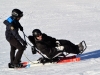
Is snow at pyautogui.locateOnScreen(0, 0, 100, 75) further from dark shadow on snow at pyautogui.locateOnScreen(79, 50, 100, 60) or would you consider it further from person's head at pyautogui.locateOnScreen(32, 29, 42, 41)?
person's head at pyautogui.locateOnScreen(32, 29, 42, 41)

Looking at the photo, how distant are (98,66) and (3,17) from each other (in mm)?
12668

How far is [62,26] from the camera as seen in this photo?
1580cm

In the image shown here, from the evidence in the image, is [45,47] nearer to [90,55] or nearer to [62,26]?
[90,55]

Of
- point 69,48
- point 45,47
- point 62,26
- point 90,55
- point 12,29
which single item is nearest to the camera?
point 12,29

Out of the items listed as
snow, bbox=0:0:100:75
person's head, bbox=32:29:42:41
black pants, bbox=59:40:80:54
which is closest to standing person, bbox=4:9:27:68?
snow, bbox=0:0:100:75

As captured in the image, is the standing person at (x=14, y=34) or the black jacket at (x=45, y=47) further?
the black jacket at (x=45, y=47)

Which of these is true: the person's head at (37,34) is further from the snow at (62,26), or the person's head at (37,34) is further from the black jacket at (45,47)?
the snow at (62,26)

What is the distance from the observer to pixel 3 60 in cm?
926

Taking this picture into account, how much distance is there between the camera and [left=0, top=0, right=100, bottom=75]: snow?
289 inches

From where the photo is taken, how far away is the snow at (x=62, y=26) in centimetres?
735

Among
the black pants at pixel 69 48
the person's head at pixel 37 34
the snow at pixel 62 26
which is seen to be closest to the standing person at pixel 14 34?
the snow at pixel 62 26

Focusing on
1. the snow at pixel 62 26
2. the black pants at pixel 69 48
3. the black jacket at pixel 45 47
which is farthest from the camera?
the black pants at pixel 69 48

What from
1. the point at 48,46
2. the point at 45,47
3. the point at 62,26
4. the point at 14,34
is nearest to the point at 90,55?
the point at 48,46

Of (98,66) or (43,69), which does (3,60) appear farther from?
(98,66)
